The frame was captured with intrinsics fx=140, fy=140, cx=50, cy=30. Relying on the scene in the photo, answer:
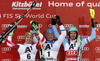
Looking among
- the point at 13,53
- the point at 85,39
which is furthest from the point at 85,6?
the point at 13,53

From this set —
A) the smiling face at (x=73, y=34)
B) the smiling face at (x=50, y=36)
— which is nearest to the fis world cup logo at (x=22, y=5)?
the smiling face at (x=50, y=36)

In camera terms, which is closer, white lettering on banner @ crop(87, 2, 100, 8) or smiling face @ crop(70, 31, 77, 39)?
smiling face @ crop(70, 31, 77, 39)

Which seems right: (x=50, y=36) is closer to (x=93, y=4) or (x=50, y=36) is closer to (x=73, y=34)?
(x=73, y=34)

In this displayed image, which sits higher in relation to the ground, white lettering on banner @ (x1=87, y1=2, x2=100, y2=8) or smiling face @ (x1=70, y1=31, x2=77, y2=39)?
white lettering on banner @ (x1=87, y1=2, x2=100, y2=8)

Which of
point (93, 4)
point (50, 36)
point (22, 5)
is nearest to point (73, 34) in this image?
point (50, 36)

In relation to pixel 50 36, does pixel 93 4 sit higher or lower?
higher

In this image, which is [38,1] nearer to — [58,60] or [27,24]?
[27,24]

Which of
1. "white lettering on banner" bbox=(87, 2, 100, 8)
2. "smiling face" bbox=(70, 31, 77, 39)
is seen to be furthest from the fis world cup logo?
"white lettering on banner" bbox=(87, 2, 100, 8)

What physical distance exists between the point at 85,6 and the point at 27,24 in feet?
3.46

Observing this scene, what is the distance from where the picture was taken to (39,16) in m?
2.43

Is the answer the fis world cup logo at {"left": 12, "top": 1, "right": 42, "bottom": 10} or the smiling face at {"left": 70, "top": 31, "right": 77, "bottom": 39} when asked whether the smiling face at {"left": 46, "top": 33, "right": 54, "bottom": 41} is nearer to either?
the smiling face at {"left": 70, "top": 31, "right": 77, "bottom": 39}

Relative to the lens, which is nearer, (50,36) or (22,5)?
(50,36)

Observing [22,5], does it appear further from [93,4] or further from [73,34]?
[93,4]

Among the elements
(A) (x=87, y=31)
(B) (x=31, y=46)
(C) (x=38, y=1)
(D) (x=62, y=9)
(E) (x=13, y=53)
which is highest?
(C) (x=38, y=1)
